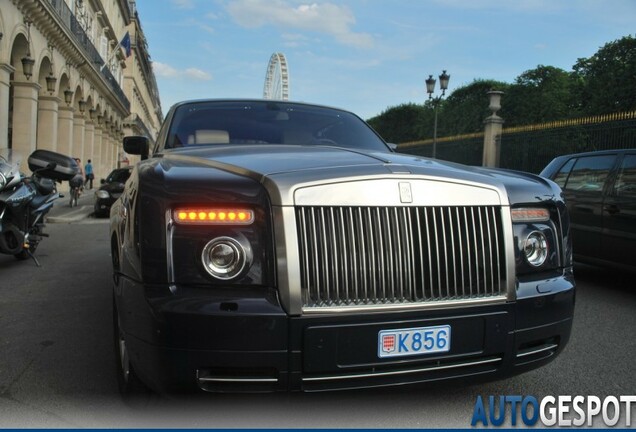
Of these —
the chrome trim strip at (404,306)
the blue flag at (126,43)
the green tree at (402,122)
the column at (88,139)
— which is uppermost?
the blue flag at (126,43)

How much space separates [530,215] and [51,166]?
6400mm

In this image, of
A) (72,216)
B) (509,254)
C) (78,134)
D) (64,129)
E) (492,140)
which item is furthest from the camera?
(78,134)

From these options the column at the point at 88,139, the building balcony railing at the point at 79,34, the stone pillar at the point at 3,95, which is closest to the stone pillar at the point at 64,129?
the building balcony railing at the point at 79,34

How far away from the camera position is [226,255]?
7.37ft

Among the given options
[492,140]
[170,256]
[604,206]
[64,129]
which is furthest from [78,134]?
[170,256]

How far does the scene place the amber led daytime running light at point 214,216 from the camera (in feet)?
7.40

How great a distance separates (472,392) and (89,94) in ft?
109

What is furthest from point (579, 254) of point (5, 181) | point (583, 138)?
point (583, 138)

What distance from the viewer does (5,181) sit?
6.31 meters

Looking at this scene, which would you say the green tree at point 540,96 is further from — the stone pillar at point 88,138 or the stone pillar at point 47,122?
the stone pillar at point 47,122

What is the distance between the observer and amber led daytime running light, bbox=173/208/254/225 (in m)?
2.26

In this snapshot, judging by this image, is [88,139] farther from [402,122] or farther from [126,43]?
[402,122]

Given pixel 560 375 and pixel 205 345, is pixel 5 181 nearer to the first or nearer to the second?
pixel 205 345

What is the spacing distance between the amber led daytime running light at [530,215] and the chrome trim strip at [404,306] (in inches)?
15.8
